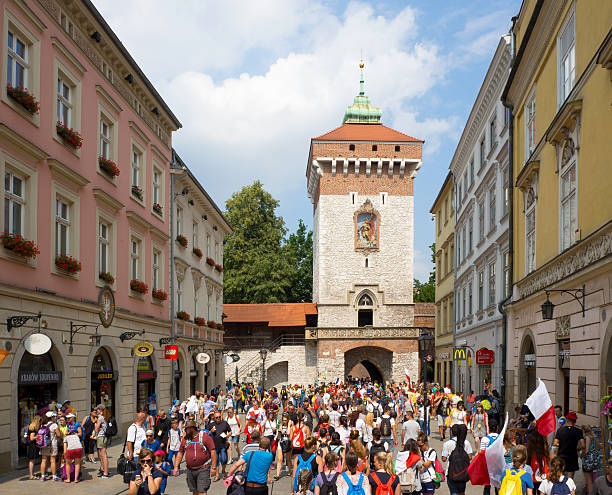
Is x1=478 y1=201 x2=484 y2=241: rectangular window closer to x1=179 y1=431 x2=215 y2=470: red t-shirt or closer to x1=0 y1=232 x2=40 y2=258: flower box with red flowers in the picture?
x1=0 y1=232 x2=40 y2=258: flower box with red flowers

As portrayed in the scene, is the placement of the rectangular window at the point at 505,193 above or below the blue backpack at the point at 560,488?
above

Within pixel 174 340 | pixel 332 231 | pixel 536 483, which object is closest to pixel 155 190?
pixel 174 340

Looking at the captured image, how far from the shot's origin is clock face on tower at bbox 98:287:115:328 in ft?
68.1

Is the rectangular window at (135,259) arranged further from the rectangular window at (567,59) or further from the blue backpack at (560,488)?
the blue backpack at (560,488)

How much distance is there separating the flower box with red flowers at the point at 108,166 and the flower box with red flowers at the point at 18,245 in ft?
19.1

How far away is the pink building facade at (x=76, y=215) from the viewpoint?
15.7 meters

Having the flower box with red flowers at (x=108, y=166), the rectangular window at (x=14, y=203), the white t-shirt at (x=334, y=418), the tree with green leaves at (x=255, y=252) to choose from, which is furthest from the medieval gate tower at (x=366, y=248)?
the rectangular window at (x=14, y=203)

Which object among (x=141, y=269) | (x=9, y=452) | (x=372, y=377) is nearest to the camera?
(x=9, y=452)

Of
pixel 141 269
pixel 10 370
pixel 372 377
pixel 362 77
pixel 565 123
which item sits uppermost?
pixel 362 77

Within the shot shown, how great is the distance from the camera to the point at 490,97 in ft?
95.0

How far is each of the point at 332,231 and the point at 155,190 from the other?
31.0 meters

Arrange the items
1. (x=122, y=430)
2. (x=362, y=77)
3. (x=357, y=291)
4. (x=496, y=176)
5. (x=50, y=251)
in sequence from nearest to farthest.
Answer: (x=50, y=251), (x=122, y=430), (x=496, y=176), (x=357, y=291), (x=362, y=77)

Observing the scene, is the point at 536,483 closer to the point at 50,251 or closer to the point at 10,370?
the point at 10,370

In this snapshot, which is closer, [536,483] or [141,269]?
[536,483]
